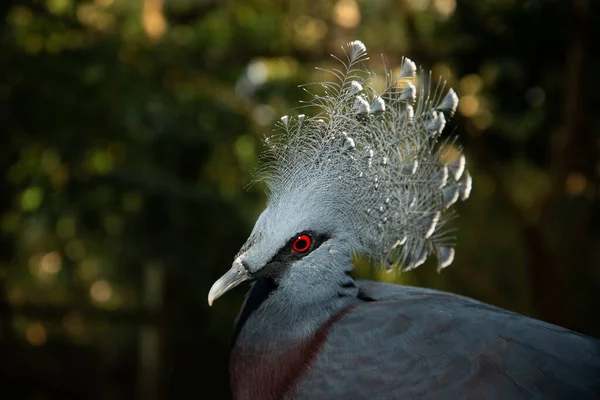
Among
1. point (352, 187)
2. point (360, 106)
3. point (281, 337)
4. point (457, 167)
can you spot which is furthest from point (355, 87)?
point (281, 337)

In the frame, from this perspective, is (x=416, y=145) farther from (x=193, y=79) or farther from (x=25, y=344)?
(x=25, y=344)

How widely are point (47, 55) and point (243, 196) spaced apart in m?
1.73

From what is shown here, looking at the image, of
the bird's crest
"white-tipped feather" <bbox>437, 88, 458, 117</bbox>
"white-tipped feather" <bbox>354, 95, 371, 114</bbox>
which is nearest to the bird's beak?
the bird's crest

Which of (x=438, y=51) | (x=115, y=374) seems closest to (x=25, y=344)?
(x=115, y=374)

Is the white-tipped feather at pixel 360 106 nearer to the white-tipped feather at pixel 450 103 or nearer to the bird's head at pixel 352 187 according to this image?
the bird's head at pixel 352 187

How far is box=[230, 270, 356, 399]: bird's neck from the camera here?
6.66ft

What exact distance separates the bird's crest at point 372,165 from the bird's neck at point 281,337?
235 millimetres

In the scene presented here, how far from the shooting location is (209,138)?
13.3 ft

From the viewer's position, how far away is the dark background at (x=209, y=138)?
145 inches

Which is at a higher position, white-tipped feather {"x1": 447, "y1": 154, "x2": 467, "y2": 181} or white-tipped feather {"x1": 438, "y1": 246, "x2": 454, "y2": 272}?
white-tipped feather {"x1": 447, "y1": 154, "x2": 467, "y2": 181}

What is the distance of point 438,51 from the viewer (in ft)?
15.6

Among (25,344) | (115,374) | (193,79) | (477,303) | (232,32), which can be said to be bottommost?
(115,374)

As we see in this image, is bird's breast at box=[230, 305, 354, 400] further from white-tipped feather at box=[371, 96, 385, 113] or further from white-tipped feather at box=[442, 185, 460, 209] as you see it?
white-tipped feather at box=[371, 96, 385, 113]

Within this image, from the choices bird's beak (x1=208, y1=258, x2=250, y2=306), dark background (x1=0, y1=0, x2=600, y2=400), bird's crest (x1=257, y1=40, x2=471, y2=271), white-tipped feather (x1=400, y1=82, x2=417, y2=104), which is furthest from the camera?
dark background (x1=0, y1=0, x2=600, y2=400)
